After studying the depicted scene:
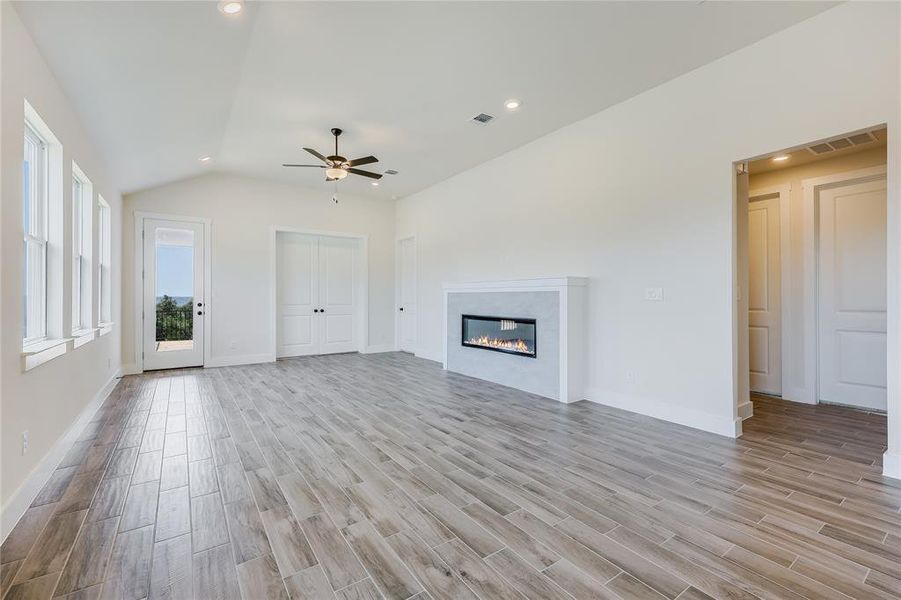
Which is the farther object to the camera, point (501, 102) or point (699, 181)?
point (501, 102)

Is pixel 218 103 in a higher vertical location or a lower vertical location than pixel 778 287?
higher

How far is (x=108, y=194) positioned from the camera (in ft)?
15.8

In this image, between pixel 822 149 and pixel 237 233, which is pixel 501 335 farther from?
pixel 237 233

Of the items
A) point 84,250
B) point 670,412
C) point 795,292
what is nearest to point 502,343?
point 670,412

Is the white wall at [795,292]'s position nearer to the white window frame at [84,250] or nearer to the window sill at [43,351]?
the window sill at [43,351]

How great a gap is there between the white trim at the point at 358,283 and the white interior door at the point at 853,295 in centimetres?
688

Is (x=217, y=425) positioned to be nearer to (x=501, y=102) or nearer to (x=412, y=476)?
(x=412, y=476)

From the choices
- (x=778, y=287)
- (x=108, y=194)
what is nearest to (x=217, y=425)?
(x=108, y=194)

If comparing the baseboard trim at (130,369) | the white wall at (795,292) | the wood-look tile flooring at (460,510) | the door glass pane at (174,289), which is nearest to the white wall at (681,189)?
the wood-look tile flooring at (460,510)

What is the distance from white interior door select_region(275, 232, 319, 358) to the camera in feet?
24.2

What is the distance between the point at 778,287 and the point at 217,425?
20.2 feet

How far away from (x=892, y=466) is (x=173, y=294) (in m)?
8.21

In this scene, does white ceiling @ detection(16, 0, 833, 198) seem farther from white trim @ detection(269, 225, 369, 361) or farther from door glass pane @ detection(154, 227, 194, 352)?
white trim @ detection(269, 225, 369, 361)

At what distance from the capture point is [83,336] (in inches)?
Answer: 140
